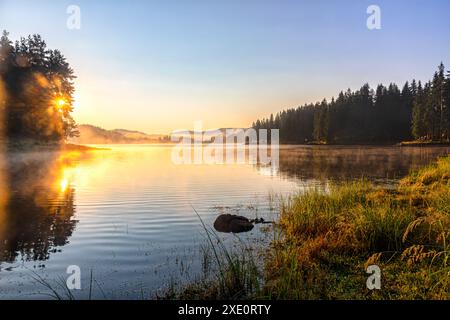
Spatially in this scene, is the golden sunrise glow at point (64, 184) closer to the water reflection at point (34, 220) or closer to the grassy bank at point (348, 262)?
the water reflection at point (34, 220)

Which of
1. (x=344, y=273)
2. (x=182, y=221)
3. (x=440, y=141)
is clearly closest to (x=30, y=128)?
(x=182, y=221)

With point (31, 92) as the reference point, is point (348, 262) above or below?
below

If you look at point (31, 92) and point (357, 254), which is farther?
point (31, 92)

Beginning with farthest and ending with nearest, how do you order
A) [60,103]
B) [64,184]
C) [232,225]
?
1. [60,103]
2. [64,184]
3. [232,225]

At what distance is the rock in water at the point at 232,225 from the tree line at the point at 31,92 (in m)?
64.9

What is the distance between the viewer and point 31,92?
67375 millimetres

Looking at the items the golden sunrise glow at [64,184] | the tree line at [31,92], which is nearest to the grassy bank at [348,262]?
the golden sunrise glow at [64,184]

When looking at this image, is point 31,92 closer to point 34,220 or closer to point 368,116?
point 34,220

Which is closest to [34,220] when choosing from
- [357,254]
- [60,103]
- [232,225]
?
[232,225]

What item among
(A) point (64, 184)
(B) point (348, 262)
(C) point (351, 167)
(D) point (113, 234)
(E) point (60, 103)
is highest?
(E) point (60, 103)

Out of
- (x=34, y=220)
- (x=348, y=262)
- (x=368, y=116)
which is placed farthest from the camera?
(x=368, y=116)

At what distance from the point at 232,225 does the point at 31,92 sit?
2709 inches

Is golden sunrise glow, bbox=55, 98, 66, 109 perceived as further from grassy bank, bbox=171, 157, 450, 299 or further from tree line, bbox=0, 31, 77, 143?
grassy bank, bbox=171, 157, 450, 299

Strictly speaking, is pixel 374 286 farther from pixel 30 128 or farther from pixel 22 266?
pixel 30 128
